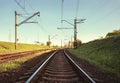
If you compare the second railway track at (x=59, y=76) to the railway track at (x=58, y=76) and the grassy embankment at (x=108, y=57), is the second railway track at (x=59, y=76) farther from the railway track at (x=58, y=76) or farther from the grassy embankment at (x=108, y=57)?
the grassy embankment at (x=108, y=57)

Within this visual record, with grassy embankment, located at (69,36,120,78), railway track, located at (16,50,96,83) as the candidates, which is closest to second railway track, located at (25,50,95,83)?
railway track, located at (16,50,96,83)

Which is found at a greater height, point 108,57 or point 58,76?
point 108,57

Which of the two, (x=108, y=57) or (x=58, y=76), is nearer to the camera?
(x=58, y=76)

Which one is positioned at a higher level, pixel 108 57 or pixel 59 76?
pixel 108 57

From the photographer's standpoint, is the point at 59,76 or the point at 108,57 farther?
the point at 108,57

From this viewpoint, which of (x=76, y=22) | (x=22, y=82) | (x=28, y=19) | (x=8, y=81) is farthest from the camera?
(x=76, y=22)

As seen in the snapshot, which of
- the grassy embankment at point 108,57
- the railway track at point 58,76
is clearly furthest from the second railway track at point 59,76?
the grassy embankment at point 108,57

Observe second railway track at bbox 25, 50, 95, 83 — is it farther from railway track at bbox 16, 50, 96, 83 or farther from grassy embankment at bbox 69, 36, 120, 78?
grassy embankment at bbox 69, 36, 120, 78

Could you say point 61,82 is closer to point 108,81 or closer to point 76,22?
point 108,81

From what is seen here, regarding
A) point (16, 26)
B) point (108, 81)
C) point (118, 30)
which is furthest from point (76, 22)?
point (108, 81)

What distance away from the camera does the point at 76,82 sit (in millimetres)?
10141

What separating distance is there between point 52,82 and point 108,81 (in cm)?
237

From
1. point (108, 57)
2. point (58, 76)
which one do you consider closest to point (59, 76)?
point (58, 76)

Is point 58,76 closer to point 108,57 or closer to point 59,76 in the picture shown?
point 59,76
